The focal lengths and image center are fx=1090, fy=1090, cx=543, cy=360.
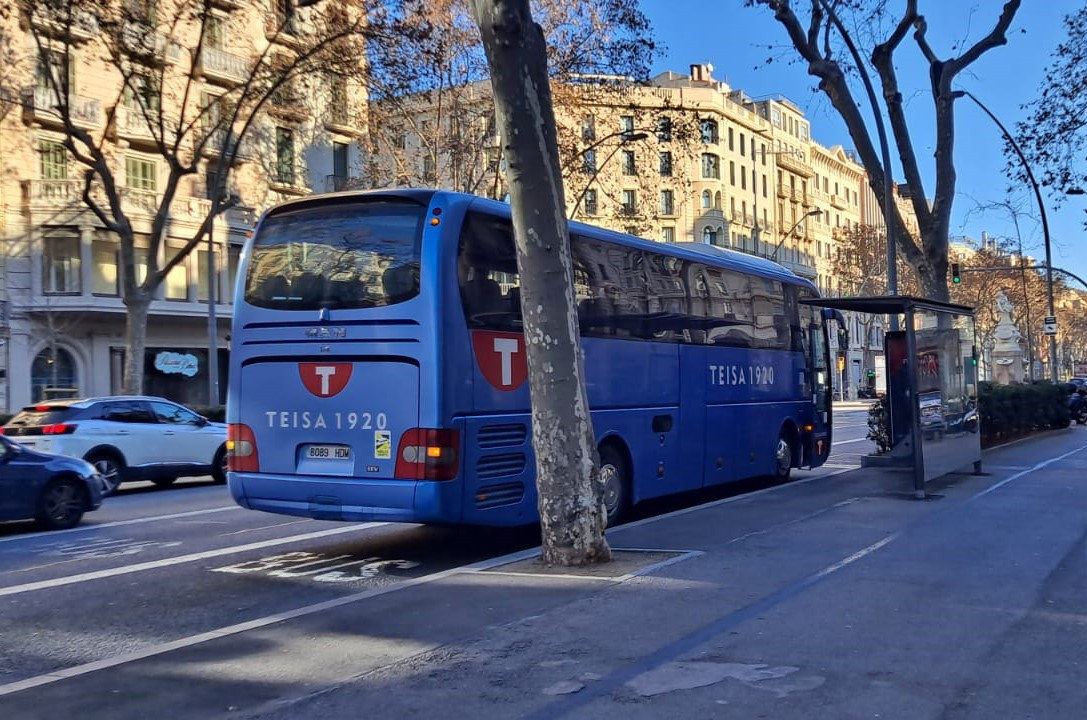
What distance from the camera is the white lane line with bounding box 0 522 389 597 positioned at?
29.7ft

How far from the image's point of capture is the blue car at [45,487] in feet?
39.6

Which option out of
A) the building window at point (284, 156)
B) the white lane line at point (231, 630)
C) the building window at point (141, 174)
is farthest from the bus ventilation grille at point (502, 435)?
the building window at point (284, 156)

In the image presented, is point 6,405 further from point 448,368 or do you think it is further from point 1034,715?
point 1034,715

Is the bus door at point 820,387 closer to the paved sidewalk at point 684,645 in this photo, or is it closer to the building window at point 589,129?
the paved sidewalk at point 684,645

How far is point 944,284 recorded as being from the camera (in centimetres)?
2269

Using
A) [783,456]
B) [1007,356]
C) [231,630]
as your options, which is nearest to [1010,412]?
[783,456]

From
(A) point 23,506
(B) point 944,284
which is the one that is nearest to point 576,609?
(A) point 23,506

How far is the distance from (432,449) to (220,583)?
2.08 metres

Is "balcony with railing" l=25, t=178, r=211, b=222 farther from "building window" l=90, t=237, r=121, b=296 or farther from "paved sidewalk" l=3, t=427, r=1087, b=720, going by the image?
"paved sidewalk" l=3, t=427, r=1087, b=720

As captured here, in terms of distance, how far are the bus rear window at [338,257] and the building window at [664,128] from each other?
52.2 feet

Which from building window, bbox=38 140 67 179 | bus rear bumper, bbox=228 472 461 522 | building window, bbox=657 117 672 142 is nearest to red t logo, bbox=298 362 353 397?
bus rear bumper, bbox=228 472 461 522

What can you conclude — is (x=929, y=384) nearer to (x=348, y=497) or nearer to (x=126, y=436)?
(x=348, y=497)

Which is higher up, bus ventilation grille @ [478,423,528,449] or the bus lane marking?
bus ventilation grille @ [478,423,528,449]

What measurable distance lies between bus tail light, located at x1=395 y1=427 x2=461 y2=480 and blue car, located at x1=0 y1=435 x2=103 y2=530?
5303 millimetres
